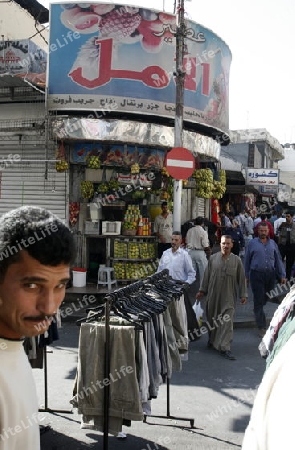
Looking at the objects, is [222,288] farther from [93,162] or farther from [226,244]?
[93,162]

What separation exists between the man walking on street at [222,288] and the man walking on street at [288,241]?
19.4 feet

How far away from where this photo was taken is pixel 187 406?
5363mm

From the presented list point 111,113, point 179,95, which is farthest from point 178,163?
point 111,113

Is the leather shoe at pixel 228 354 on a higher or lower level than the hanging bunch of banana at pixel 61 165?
lower

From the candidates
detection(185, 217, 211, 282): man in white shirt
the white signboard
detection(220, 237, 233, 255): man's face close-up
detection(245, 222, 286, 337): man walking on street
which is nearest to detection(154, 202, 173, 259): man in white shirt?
detection(185, 217, 211, 282): man in white shirt

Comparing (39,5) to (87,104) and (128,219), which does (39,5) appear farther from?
(128,219)

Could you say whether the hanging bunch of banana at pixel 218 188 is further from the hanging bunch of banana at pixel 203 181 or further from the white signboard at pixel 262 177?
the white signboard at pixel 262 177

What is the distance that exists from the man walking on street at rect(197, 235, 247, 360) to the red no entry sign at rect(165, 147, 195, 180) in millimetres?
1886

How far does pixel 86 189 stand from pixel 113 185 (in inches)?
26.0

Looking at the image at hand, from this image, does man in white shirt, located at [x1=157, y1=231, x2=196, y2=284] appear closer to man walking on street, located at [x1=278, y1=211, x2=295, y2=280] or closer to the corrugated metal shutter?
the corrugated metal shutter

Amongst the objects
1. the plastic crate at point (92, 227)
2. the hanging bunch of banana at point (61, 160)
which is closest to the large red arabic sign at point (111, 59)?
the hanging bunch of banana at point (61, 160)

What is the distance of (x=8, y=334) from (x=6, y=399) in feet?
0.65

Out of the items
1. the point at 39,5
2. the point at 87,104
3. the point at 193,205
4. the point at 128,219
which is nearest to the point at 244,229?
the point at 193,205

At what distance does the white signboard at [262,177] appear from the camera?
20141mm
